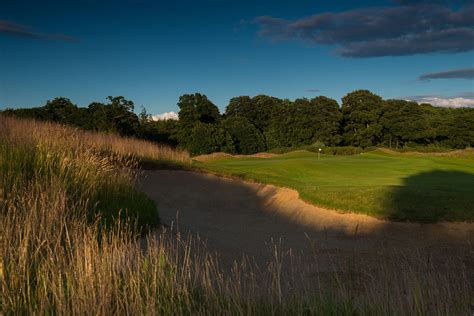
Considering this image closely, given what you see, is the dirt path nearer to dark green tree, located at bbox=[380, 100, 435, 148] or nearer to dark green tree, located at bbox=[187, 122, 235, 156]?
dark green tree, located at bbox=[187, 122, 235, 156]

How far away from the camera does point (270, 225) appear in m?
12.5

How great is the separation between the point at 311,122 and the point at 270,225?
6071 centimetres

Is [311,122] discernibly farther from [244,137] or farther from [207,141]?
[207,141]

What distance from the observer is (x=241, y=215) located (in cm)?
1377

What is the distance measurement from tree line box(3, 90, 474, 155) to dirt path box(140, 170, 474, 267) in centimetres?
3758

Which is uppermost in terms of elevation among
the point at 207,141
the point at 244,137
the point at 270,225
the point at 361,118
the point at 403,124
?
the point at 361,118

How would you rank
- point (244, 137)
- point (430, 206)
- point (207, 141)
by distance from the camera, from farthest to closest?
point (244, 137) < point (207, 141) < point (430, 206)

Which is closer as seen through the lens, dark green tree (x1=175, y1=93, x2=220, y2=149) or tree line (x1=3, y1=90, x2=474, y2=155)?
dark green tree (x1=175, y1=93, x2=220, y2=149)

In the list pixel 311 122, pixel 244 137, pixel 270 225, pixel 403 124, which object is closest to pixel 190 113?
pixel 244 137

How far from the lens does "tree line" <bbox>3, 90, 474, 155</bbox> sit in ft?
190

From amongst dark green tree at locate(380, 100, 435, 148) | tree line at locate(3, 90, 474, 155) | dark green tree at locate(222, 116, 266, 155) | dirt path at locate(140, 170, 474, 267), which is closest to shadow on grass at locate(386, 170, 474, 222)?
dirt path at locate(140, 170, 474, 267)

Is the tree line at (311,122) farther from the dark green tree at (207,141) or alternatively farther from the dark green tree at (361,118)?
the dark green tree at (207,141)

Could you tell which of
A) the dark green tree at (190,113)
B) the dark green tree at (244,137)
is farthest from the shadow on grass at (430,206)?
the dark green tree at (244,137)

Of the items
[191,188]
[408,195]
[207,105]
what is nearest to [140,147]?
[191,188]
